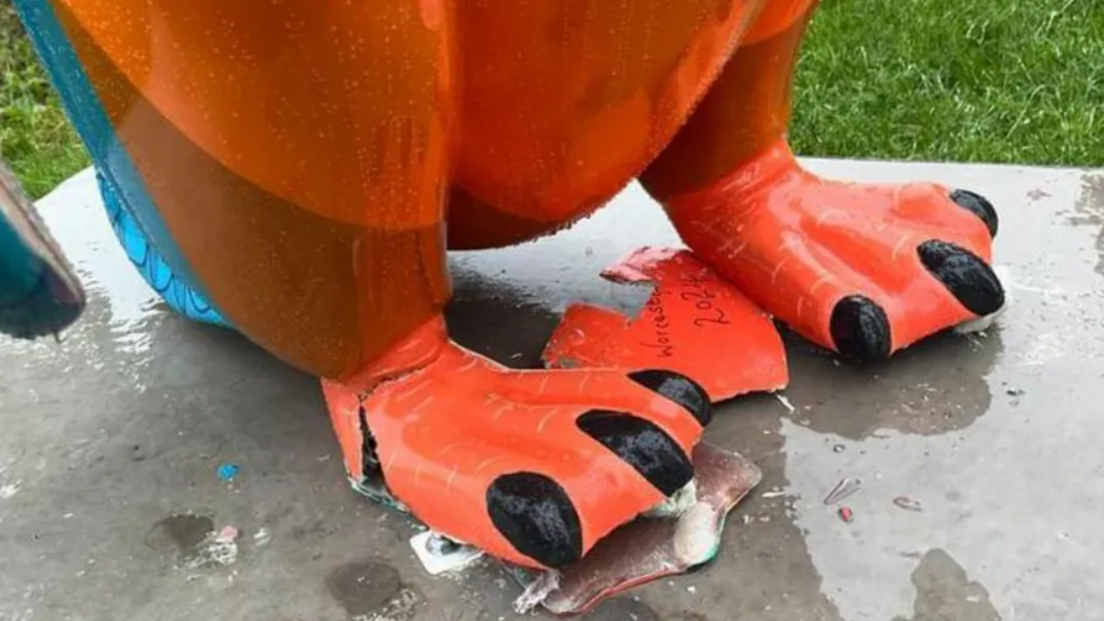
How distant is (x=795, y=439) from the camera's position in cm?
106

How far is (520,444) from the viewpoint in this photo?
950 millimetres

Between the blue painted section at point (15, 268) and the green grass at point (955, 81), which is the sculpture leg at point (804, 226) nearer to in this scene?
the blue painted section at point (15, 268)

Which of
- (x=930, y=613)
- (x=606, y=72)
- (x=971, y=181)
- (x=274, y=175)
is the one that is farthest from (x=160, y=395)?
(x=971, y=181)

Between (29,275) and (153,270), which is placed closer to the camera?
(29,275)

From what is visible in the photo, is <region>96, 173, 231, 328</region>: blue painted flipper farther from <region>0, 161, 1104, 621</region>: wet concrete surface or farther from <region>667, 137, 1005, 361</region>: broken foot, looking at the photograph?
<region>667, 137, 1005, 361</region>: broken foot

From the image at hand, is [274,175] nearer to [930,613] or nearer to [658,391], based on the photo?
[658,391]

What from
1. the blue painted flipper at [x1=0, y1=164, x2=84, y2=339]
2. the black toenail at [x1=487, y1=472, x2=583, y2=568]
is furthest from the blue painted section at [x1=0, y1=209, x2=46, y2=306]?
the black toenail at [x1=487, y1=472, x2=583, y2=568]

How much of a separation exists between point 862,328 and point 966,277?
9cm

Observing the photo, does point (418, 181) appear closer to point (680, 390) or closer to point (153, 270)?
point (680, 390)

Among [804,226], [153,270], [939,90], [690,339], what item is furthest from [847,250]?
[939,90]

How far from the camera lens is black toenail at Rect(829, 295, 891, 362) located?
3.59ft

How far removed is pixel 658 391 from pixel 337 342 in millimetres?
208

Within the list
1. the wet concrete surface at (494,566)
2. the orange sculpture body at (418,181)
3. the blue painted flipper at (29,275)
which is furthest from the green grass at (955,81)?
the blue painted flipper at (29,275)

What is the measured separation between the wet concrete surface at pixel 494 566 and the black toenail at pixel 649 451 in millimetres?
66
